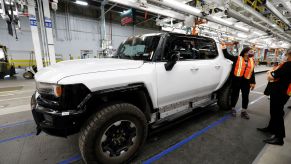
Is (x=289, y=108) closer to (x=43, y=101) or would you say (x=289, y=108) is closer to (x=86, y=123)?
(x=86, y=123)

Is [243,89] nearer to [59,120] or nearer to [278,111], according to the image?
[278,111]

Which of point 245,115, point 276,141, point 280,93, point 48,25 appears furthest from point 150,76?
point 48,25

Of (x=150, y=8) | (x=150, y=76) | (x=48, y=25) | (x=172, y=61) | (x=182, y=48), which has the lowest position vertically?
(x=150, y=76)

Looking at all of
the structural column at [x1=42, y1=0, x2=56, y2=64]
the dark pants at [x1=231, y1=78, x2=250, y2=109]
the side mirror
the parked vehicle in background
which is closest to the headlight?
the side mirror

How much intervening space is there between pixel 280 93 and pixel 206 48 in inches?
57.0

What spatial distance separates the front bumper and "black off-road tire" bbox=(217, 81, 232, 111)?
10.5 feet

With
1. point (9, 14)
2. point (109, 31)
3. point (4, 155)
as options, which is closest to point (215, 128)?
point (4, 155)

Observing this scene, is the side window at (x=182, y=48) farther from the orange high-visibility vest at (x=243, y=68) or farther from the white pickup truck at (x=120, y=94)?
the orange high-visibility vest at (x=243, y=68)

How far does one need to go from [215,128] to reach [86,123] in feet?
7.94

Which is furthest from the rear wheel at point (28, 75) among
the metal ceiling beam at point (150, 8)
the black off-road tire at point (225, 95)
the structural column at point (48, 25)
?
the black off-road tire at point (225, 95)

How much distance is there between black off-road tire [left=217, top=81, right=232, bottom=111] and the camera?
11.2ft

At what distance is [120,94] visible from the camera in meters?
1.77

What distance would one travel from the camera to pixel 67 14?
12148 millimetres

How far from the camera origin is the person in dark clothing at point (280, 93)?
2.09 m
